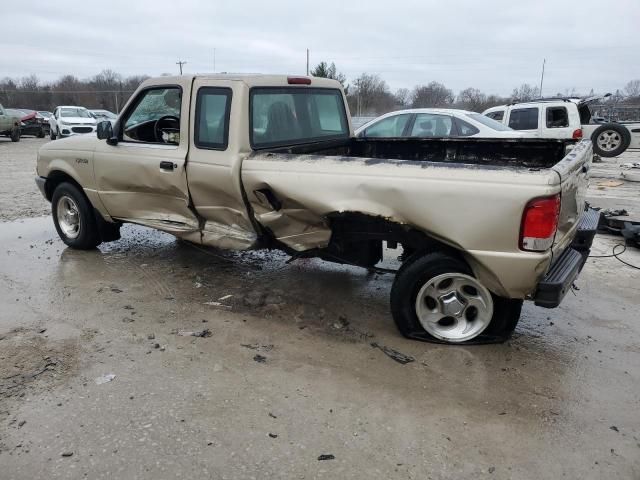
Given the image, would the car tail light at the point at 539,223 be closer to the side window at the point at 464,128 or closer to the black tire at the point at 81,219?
the black tire at the point at 81,219

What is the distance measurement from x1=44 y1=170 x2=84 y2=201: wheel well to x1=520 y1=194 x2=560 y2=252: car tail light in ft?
15.9

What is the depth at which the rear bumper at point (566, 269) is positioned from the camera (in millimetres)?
3289

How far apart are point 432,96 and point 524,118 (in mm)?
40015

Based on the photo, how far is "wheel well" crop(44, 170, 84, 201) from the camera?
599cm

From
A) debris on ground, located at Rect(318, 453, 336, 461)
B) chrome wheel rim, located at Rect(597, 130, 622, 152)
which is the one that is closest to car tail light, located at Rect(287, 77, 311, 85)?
debris on ground, located at Rect(318, 453, 336, 461)

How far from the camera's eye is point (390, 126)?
9.66m

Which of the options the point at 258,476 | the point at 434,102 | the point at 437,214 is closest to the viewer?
the point at 258,476

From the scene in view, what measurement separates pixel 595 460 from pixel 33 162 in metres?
16.5

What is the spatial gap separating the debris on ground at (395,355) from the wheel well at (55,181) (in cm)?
400

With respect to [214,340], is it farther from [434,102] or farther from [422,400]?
[434,102]

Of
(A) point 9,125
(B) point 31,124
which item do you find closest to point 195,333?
(A) point 9,125

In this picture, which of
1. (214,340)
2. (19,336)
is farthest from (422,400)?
(19,336)

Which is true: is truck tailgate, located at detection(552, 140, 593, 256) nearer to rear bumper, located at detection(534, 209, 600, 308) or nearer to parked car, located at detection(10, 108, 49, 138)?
rear bumper, located at detection(534, 209, 600, 308)

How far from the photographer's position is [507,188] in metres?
3.16
